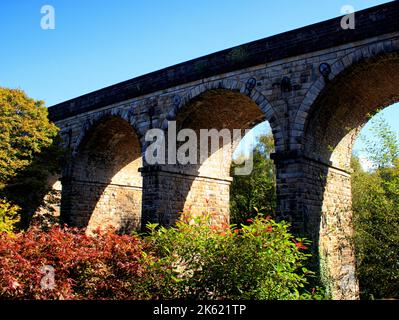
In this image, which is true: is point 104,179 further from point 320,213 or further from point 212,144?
point 320,213

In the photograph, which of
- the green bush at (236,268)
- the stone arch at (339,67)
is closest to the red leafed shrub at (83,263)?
the green bush at (236,268)

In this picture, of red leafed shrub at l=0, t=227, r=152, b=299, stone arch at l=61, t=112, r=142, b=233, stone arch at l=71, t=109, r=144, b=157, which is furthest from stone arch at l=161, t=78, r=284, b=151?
red leafed shrub at l=0, t=227, r=152, b=299

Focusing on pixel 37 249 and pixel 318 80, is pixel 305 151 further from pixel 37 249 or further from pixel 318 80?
pixel 37 249

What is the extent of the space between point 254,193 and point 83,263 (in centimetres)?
1603

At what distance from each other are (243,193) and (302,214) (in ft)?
39.2

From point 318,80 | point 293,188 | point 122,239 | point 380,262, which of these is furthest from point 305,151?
point 122,239

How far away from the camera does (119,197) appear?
1909 centimetres

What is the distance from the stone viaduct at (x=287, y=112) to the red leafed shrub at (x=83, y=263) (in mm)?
5119

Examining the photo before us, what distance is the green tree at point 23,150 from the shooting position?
13.5 metres

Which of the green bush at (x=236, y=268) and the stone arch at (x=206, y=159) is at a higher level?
the stone arch at (x=206, y=159)

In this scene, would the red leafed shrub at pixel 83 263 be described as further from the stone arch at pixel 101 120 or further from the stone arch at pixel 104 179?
the stone arch at pixel 104 179

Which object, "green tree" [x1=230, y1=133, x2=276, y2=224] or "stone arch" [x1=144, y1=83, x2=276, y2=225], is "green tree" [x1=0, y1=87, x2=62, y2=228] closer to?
"stone arch" [x1=144, y1=83, x2=276, y2=225]

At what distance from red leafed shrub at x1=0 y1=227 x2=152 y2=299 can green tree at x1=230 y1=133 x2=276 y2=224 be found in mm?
15323

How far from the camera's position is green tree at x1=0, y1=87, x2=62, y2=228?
13453 mm
